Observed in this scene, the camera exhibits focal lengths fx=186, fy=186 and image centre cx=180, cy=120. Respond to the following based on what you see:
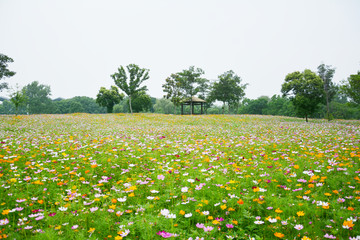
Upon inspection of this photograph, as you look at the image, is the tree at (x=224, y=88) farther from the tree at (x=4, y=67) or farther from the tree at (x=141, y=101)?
the tree at (x=4, y=67)

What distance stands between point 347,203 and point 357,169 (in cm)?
203

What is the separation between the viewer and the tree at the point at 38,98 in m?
80.1

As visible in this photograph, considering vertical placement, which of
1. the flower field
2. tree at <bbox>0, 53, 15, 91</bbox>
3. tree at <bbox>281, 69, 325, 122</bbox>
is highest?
tree at <bbox>0, 53, 15, 91</bbox>

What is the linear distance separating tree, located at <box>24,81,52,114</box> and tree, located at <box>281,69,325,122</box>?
307 ft

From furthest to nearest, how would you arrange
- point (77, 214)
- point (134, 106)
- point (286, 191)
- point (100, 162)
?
1. point (134, 106)
2. point (100, 162)
3. point (286, 191)
4. point (77, 214)

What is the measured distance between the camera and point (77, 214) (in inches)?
126

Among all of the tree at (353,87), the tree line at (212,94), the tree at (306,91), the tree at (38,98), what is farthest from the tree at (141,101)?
the tree at (38,98)

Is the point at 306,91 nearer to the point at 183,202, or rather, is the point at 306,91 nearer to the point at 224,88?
the point at 224,88

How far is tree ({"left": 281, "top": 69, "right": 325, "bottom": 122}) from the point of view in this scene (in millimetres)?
25734

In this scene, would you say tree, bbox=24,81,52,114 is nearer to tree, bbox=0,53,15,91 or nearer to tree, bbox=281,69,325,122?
tree, bbox=0,53,15,91

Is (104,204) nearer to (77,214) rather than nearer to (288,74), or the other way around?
(77,214)

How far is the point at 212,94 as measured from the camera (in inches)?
1891

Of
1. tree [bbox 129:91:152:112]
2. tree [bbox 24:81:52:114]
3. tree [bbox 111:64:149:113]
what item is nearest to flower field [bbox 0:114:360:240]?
tree [bbox 111:64:149:113]

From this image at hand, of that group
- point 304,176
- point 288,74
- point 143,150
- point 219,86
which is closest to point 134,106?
point 219,86
